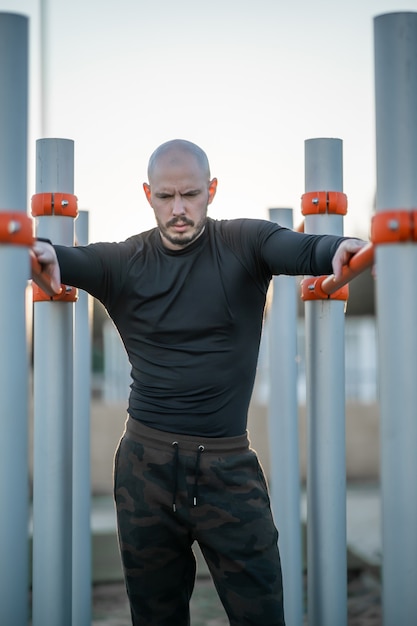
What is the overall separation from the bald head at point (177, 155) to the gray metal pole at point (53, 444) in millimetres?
411

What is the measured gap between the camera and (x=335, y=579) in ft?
8.87

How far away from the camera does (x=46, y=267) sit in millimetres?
2117

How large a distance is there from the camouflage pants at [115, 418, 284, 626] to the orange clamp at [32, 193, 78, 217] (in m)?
0.66

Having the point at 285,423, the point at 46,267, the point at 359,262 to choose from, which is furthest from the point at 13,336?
the point at 285,423

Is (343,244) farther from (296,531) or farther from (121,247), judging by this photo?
(296,531)

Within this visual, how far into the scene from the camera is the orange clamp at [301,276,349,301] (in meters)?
2.67

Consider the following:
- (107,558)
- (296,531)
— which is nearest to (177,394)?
(296,531)

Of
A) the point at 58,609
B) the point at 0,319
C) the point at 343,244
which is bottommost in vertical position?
A: the point at 58,609

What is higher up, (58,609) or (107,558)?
(58,609)

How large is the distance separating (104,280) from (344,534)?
1.06 meters

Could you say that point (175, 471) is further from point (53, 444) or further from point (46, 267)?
point (46, 267)

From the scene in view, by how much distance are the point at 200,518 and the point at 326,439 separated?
1.86 feet

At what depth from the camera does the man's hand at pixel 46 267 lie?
2.03 meters

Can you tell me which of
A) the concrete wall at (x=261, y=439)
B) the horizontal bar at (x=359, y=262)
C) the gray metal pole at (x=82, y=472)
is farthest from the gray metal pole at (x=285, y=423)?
the concrete wall at (x=261, y=439)
